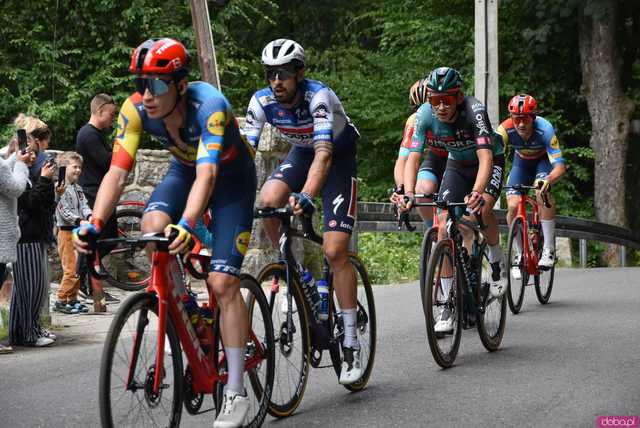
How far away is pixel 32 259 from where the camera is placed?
8.96 meters

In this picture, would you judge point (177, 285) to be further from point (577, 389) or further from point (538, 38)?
point (538, 38)

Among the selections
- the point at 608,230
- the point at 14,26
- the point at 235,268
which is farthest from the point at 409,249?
the point at 235,268

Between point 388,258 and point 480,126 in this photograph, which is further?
point 388,258

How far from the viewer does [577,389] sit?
22.9 ft

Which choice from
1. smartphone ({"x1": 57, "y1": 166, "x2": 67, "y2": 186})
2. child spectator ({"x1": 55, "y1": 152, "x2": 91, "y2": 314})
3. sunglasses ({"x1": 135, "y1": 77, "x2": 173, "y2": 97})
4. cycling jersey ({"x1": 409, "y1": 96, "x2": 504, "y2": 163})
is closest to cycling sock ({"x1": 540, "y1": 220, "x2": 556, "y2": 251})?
cycling jersey ({"x1": 409, "y1": 96, "x2": 504, "y2": 163})

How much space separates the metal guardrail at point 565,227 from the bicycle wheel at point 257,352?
25.2ft

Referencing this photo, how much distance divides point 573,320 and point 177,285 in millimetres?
5909

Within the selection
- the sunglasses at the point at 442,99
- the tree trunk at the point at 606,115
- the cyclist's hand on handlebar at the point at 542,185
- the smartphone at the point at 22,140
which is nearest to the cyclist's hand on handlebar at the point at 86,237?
the smartphone at the point at 22,140

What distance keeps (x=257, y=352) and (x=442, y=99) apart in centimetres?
327

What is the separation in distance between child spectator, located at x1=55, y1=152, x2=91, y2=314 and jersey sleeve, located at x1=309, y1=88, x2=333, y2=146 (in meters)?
4.42

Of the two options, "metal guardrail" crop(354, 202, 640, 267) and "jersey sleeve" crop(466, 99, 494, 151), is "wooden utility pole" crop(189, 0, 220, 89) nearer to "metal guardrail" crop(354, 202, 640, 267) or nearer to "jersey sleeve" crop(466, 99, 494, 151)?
"metal guardrail" crop(354, 202, 640, 267)

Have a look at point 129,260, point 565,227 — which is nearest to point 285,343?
point 129,260

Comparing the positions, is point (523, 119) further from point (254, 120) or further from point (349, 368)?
point (349, 368)

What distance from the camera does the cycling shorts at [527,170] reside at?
1221 cm
